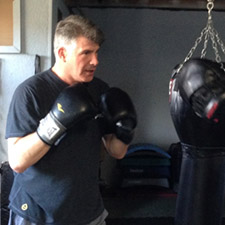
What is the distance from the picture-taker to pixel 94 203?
1.10 m

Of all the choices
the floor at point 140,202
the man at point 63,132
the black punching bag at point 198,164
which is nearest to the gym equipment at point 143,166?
the floor at point 140,202

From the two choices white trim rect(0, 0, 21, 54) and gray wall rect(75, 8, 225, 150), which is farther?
gray wall rect(75, 8, 225, 150)

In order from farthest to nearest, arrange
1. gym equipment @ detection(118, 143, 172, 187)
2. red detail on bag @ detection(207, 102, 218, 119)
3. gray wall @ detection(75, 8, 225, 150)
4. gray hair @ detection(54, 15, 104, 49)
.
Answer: gray wall @ detection(75, 8, 225, 150), gym equipment @ detection(118, 143, 172, 187), gray hair @ detection(54, 15, 104, 49), red detail on bag @ detection(207, 102, 218, 119)

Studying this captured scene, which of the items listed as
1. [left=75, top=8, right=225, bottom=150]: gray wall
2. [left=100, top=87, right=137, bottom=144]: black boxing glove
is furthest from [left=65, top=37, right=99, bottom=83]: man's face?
[left=75, top=8, right=225, bottom=150]: gray wall

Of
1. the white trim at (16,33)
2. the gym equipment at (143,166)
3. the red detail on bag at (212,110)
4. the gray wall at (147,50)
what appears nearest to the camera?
the red detail on bag at (212,110)

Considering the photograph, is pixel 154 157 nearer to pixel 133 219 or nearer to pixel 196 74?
pixel 133 219

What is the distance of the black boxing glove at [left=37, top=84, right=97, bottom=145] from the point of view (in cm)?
91

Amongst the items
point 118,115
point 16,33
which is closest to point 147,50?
point 16,33

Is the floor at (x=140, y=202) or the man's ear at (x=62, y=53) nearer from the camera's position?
the man's ear at (x=62, y=53)

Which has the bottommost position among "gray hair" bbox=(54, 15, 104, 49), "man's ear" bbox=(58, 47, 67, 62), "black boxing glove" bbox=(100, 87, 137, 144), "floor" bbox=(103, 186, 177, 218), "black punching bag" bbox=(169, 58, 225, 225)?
"floor" bbox=(103, 186, 177, 218)

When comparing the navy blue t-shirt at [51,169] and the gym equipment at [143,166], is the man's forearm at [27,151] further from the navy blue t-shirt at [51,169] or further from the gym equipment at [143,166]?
the gym equipment at [143,166]

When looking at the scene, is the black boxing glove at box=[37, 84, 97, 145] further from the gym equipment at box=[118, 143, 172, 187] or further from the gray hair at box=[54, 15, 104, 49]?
the gym equipment at box=[118, 143, 172, 187]

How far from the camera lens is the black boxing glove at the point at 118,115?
3.48ft

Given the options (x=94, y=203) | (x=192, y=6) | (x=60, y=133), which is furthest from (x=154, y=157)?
(x=60, y=133)
